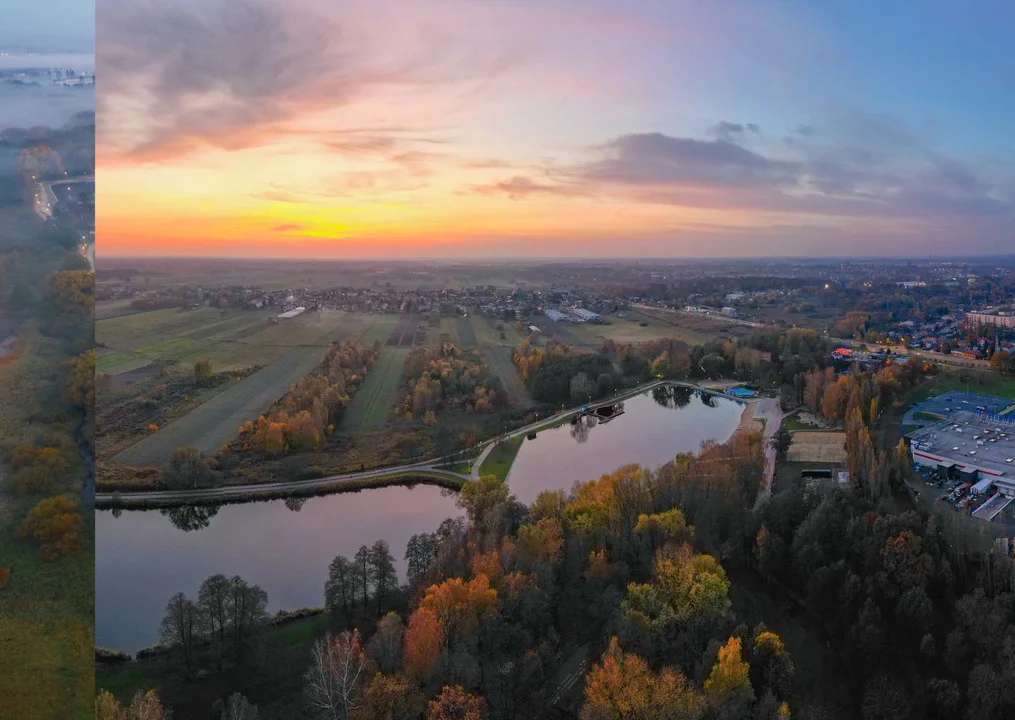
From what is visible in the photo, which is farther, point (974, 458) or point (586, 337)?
point (586, 337)

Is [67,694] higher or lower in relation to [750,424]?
higher

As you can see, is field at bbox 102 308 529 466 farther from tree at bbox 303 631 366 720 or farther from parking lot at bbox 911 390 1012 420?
parking lot at bbox 911 390 1012 420

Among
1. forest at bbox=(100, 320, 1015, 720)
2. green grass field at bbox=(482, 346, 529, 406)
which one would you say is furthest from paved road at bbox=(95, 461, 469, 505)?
→ green grass field at bbox=(482, 346, 529, 406)

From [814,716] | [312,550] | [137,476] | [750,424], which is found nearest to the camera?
[814,716]

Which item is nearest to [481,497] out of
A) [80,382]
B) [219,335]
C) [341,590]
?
[341,590]

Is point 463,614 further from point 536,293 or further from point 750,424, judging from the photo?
point 536,293

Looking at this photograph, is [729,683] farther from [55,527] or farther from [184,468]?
[184,468]

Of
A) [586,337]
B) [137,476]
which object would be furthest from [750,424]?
[137,476]

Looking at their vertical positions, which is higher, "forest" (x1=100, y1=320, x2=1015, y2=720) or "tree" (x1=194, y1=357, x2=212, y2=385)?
"tree" (x1=194, y1=357, x2=212, y2=385)
